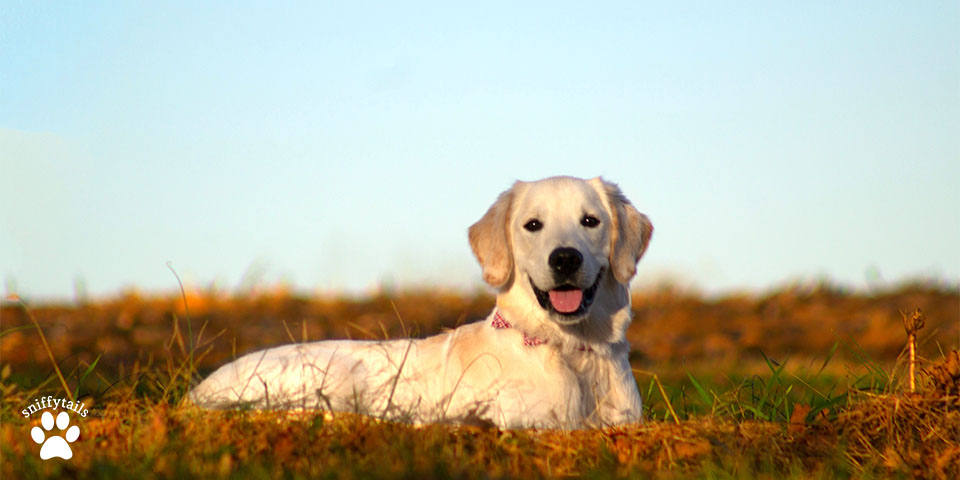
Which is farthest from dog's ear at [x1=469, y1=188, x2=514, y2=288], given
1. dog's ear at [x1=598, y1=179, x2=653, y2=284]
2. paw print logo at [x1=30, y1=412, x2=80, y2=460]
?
paw print logo at [x1=30, y1=412, x2=80, y2=460]

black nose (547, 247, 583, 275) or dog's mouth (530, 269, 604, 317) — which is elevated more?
black nose (547, 247, 583, 275)

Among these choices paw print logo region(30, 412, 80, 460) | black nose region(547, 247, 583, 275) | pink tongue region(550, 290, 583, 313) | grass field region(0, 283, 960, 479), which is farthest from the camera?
pink tongue region(550, 290, 583, 313)

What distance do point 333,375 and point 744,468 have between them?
254 cm

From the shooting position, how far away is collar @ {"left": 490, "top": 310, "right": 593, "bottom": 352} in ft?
16.2

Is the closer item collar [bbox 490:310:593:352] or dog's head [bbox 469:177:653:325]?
dog's head [bbox 469:177:653:325]

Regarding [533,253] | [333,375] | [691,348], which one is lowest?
[691,348]

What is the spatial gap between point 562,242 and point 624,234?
531 millimetres

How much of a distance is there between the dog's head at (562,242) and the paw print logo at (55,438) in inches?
90.3

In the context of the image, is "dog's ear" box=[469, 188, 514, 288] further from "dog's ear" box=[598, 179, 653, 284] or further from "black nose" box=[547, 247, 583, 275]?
"dog's ear" box=[598, 179, 653, 284]

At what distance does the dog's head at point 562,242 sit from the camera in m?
4.69

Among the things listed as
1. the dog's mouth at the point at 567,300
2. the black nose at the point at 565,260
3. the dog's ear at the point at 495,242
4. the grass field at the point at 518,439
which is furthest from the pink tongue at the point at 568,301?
the grass field at the point at 518,439

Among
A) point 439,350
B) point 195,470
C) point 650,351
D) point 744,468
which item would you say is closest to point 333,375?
point 439,350

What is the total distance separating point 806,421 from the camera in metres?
4.85

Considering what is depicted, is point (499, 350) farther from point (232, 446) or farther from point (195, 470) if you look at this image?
point (195, 470)
